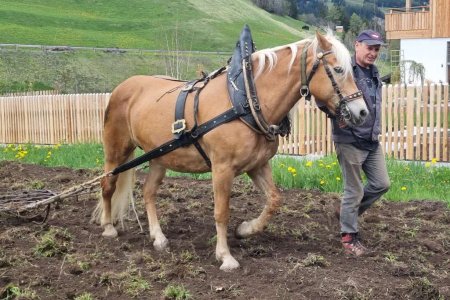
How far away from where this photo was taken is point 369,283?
428 centimetres

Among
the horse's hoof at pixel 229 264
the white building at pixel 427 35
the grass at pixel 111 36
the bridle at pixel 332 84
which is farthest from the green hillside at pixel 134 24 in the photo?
the horse's hoof at pixel 229 264

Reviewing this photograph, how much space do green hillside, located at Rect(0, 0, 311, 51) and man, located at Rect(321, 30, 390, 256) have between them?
141 ft

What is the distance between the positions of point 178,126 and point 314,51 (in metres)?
1.31

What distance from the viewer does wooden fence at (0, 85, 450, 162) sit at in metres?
10.9

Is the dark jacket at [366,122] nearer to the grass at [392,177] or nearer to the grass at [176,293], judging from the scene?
the grass at [176,293]

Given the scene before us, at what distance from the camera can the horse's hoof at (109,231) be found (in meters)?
6.02

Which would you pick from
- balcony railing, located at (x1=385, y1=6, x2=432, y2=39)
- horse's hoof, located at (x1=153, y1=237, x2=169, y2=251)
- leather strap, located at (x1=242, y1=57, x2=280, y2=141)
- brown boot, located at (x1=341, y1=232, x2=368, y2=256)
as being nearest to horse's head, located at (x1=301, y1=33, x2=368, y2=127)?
leather strap, located at (x1=242, y1=57, x2=280, y2=141)

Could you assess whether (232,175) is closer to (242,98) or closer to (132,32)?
(242,98)

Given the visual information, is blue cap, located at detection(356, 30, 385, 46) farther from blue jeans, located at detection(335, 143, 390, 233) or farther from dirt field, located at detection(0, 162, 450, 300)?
dirt field, located at detection(0, 162, 450, 300)

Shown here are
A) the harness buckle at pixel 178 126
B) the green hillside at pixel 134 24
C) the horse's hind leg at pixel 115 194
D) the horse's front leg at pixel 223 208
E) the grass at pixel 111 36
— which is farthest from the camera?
the green hillside at pixel 134 24

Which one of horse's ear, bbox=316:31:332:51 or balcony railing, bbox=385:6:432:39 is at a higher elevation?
balcony railing, bbox=385:6:432:39

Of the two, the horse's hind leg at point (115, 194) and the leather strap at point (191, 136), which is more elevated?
the leather strap at point (191, 136)

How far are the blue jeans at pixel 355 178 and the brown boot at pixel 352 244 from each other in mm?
57

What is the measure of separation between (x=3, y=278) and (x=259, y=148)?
7.32 ft
